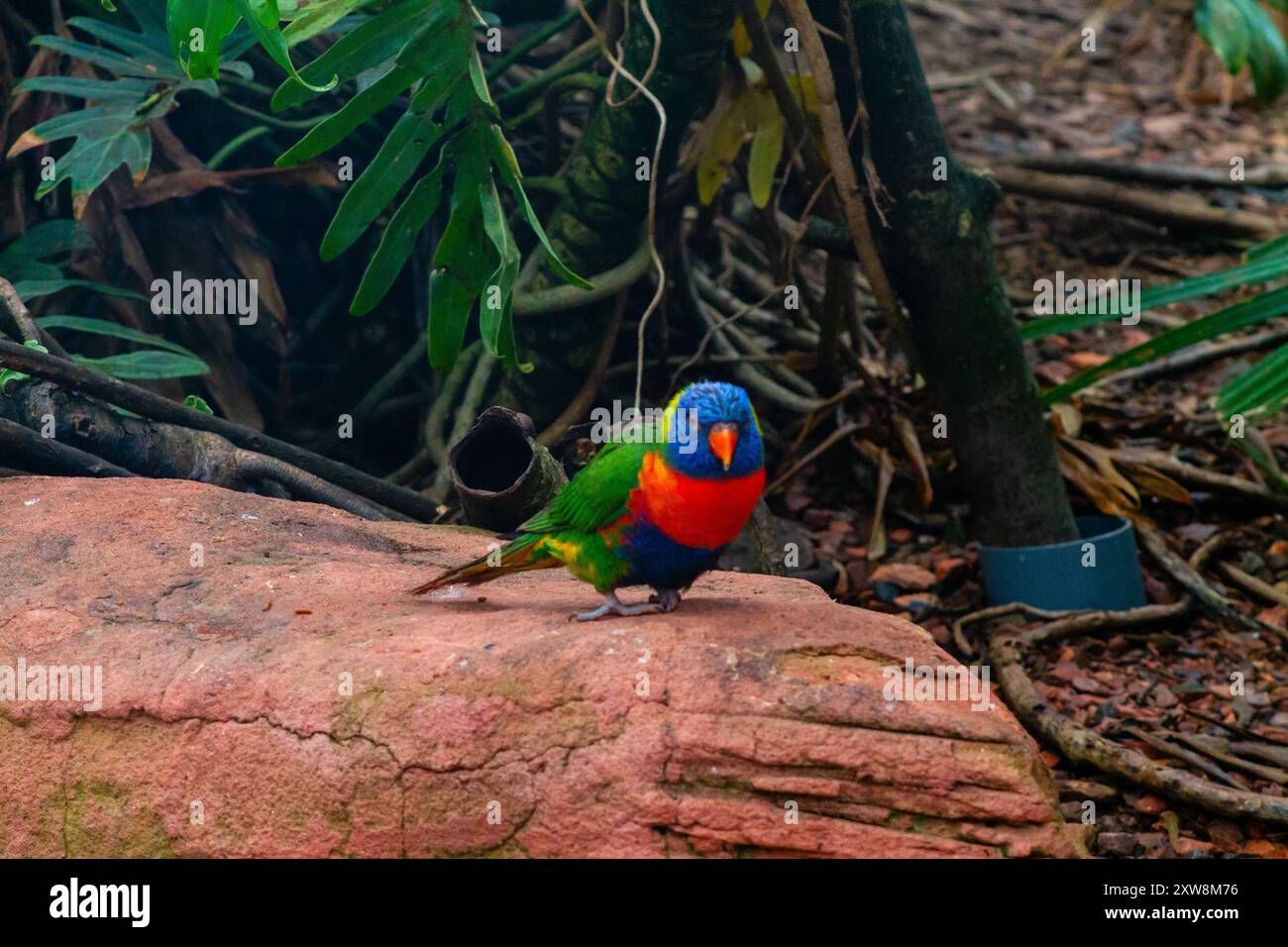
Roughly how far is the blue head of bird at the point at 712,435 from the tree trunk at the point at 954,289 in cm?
187

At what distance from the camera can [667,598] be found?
108 inches

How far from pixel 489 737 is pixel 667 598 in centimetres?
61

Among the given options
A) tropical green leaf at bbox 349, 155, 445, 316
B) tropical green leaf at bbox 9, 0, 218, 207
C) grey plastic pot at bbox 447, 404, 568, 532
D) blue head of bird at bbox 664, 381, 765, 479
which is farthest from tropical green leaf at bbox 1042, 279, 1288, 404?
tropical green leaf at bbox 9, 0, 218, 207

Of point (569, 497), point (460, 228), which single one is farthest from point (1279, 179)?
point (569, 497)

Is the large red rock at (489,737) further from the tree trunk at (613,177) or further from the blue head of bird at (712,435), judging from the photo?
the tree trunk at (613,177)

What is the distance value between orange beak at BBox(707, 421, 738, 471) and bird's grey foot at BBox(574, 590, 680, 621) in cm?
43

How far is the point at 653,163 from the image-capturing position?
4062mm

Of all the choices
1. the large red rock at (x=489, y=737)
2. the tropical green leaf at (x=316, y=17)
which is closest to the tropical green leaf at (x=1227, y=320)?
the large red rock at (x=489, y=737)

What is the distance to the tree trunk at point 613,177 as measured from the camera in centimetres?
394

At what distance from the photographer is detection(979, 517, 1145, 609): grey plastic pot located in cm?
419

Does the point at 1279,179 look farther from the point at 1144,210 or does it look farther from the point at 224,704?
the point at 224,704

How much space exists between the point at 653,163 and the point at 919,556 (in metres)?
1.77

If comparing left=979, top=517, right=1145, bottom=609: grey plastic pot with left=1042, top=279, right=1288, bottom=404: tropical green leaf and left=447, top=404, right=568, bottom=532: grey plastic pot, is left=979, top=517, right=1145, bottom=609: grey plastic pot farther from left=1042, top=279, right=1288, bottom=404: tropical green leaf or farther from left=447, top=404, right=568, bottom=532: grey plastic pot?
left=447, top=404, right=568, bottom=532: grey plastic pot

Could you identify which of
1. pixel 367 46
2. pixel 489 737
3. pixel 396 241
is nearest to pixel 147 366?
pixel 396 241
